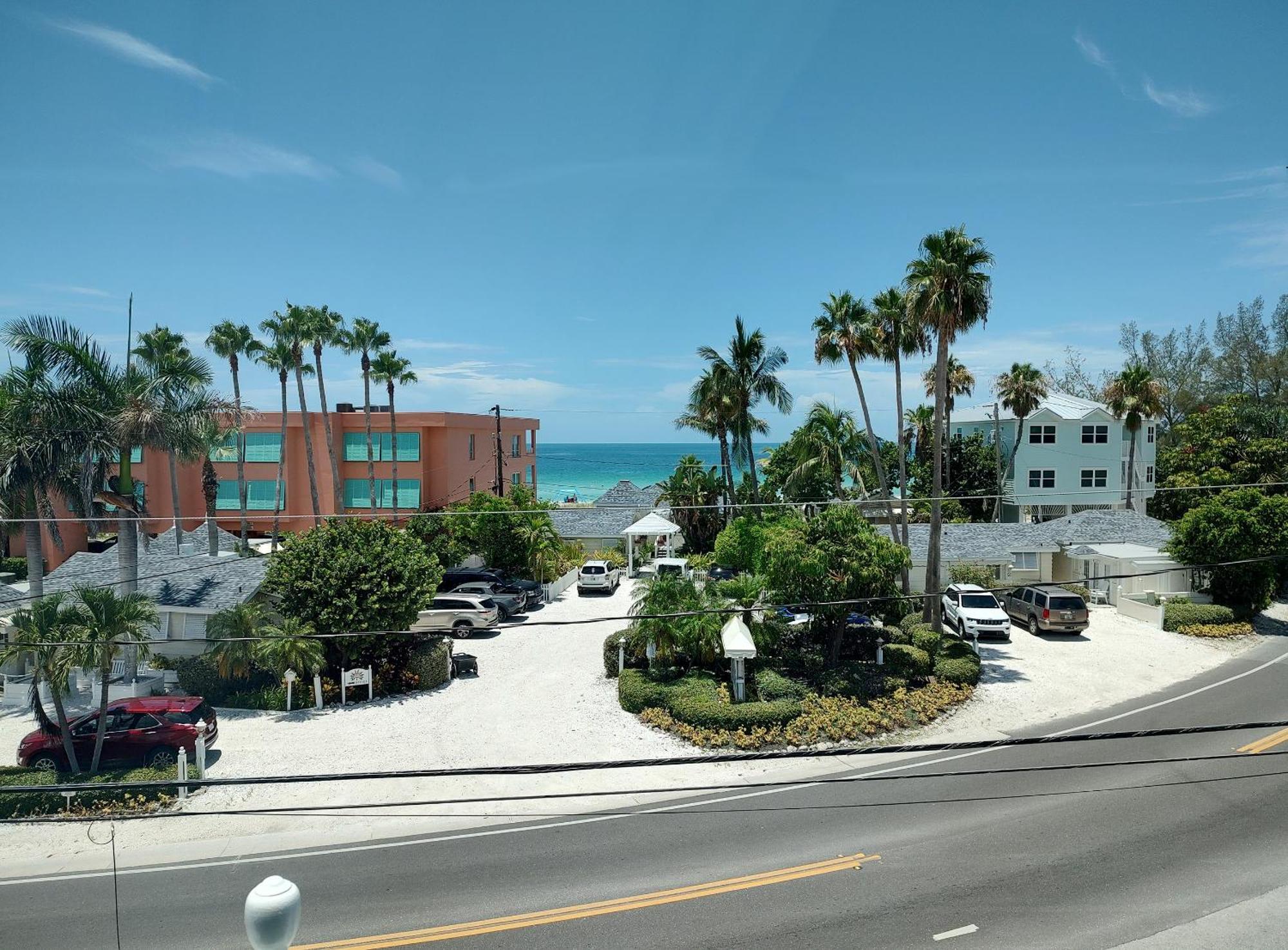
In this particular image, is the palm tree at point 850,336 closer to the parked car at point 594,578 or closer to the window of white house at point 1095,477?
the parked car at point 594,578

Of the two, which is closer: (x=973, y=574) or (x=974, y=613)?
(x=974, y=613)

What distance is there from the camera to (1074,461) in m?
52.3

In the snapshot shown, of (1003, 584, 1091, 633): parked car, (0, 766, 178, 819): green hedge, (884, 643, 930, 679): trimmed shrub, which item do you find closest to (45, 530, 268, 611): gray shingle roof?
(0, 766, 178, 819): green hedge

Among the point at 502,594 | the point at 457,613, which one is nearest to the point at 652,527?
the point at 502,594

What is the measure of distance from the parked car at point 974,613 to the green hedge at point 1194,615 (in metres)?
6.43

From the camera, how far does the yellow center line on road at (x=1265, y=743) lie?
1806 cm

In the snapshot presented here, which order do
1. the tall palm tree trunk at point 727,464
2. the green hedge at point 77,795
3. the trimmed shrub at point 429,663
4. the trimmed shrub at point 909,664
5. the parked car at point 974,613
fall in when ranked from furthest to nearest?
the tall palm tree trunk at point 727,464 → the parked car at point 974,613 → the trimmed shrub at point 429,663 → the trimmed shrub at point 909,664 → the green hedge at point 77,795

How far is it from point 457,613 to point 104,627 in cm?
1330

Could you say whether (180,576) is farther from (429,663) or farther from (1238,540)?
(1238,540)

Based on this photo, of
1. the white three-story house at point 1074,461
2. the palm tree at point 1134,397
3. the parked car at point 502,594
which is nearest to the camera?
the parked car at point 502,594

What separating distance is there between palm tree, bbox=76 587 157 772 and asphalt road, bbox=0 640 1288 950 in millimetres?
4980

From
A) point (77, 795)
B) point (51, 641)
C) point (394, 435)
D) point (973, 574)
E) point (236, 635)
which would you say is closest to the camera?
point (51, 641)

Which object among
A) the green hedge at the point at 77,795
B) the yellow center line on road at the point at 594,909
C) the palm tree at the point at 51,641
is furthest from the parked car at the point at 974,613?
the palm tree at the point at 51,641

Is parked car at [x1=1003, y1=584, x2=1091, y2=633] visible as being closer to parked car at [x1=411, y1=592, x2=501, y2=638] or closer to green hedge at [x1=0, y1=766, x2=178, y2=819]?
parked car at [x1=411, y1=592, x2=501, y2=638]
